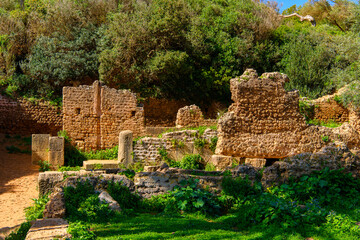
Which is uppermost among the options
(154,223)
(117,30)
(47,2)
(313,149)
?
(47,2)

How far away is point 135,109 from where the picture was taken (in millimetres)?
16938

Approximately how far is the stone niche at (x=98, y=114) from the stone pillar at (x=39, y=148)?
1.36 m

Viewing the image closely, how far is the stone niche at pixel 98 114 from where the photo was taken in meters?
16.9

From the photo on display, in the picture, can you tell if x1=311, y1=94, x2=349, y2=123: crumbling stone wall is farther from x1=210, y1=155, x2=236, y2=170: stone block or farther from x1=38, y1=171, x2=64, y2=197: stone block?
x1=38, y1=171, x2=64, y2=197: stone block

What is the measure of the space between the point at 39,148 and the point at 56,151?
2.69ft

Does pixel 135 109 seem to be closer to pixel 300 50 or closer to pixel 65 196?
pixel 65 196

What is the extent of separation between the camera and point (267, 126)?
13664mm

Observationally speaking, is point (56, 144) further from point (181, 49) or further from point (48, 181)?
point (181, 49)

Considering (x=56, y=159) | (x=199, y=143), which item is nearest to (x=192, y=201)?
(x=199, y=143)

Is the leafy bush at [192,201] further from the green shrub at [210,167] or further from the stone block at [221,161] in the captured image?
the green shrub at [210,167]

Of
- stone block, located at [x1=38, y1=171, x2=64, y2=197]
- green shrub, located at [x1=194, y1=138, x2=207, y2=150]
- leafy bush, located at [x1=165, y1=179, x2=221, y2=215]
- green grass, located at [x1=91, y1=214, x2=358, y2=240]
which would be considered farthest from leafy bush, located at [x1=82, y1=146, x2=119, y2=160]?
green grass, located at [x1=91, y1=214, x2=358, y2=240]

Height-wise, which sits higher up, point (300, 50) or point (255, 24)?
point (255, 24)

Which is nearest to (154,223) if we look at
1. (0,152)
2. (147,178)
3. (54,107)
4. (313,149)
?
(147,178)

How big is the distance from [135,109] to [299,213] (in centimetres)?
1127
